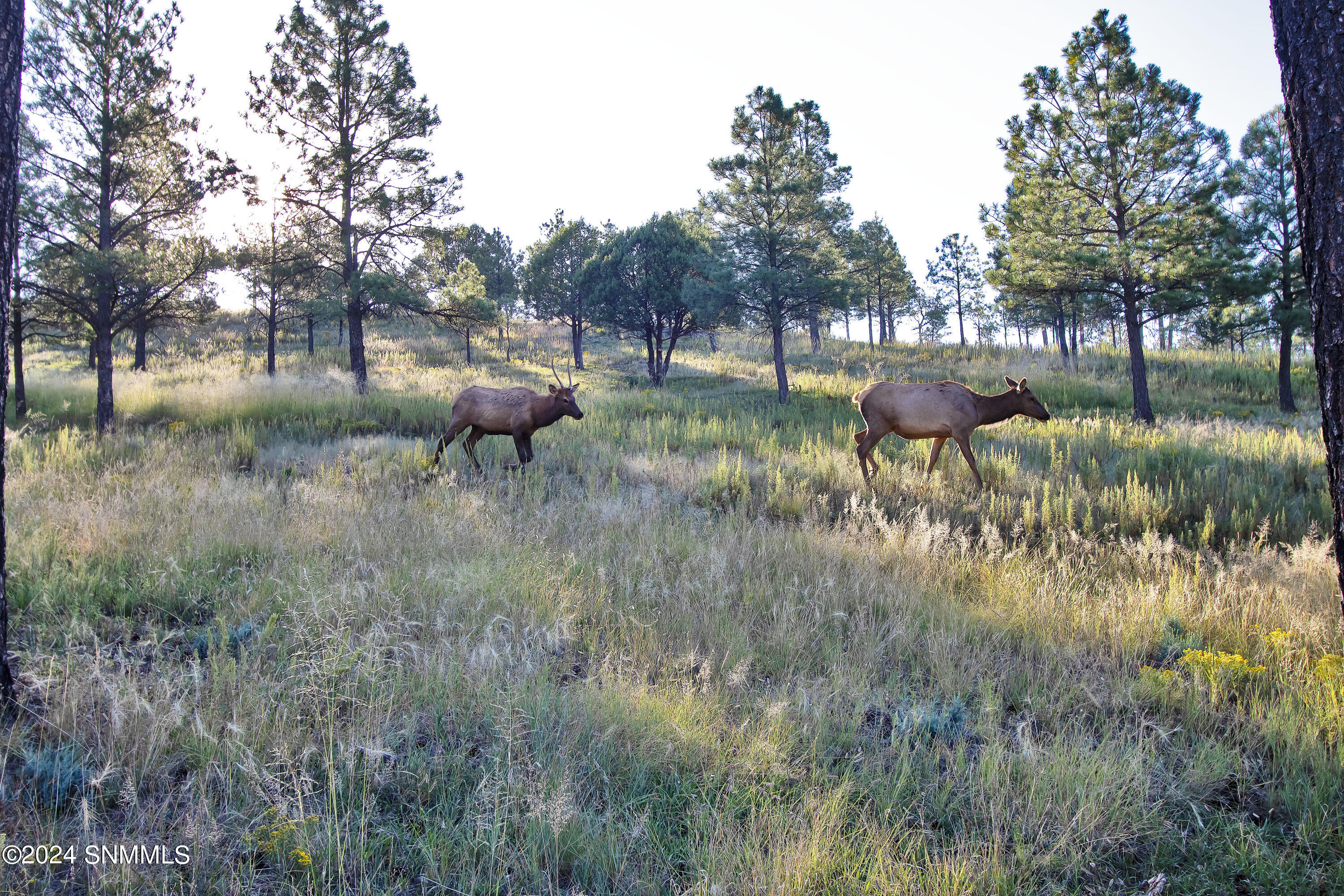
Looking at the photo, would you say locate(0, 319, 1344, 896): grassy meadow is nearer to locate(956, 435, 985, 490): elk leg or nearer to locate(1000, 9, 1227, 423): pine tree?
locate(956, 435, 985, 490): elk leg

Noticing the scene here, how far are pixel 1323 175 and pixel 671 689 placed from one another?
12.1ft

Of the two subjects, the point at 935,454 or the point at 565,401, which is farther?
the point at 565,401

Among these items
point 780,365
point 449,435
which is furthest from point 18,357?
point 780,365

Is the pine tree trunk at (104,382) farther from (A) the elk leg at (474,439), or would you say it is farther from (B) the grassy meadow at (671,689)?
(A) the elk leg at (474,439)

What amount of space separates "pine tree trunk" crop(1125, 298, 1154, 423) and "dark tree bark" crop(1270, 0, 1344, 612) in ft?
52.2

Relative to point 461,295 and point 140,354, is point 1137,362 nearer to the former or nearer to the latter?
point 461,295

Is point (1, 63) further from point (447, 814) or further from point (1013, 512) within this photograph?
point (1013, 512)

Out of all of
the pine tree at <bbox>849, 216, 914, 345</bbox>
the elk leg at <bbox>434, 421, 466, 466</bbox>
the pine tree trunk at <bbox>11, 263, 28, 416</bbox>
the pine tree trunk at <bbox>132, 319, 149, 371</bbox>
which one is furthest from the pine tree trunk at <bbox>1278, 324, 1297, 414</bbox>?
the pine tree trunk at <bbox>132, 319, 149, 371</bbox>

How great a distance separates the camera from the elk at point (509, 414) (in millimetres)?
9703

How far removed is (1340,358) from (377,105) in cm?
2355

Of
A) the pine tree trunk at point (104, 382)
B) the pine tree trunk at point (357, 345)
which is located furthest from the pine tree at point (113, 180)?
the pine tree trunk at point (357, 345)

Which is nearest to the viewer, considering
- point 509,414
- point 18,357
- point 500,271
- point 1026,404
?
point 1026,404

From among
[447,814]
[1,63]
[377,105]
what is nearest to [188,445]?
[1,63]

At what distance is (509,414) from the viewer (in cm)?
971
